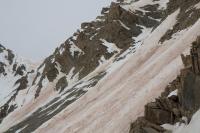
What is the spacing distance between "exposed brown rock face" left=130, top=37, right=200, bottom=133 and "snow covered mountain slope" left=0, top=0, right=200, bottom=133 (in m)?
9.14

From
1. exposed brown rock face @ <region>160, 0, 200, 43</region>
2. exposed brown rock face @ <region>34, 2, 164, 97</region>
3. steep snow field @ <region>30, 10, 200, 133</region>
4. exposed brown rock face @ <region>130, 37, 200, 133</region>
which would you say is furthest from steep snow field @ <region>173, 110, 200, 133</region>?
exposed brown rock face @ <region>34, 2, 164, 97</region>

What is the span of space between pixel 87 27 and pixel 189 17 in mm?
62794

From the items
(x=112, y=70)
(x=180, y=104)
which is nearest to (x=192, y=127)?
(x=180, y=104)

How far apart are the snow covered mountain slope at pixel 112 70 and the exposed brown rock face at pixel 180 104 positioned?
360 inches

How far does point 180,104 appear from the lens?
2719 cm

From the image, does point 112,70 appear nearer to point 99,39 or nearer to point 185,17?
point 185,17

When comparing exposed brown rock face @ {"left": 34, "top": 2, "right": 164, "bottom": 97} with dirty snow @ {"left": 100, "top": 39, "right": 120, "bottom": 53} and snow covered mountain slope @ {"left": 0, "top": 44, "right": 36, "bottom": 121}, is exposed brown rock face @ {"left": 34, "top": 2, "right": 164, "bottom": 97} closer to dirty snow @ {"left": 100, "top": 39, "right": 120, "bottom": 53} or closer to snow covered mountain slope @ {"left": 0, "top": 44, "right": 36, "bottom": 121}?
dirty snow @ {"left": 100, "top": 39, "right": 120, "bottom": 53}

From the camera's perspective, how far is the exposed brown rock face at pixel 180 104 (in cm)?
2625

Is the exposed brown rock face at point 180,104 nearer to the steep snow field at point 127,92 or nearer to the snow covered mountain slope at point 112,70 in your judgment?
the steep snow field at point 127,92

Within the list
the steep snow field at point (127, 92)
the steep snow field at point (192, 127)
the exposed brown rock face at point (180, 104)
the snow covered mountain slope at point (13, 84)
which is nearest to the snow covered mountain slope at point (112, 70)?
the steep snow field at point (127, 92)

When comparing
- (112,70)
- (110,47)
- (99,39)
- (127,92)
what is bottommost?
(127,92)

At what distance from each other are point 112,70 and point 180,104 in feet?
152

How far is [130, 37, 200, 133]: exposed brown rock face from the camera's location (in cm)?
2625

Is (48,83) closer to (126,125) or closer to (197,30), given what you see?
(197,30)
